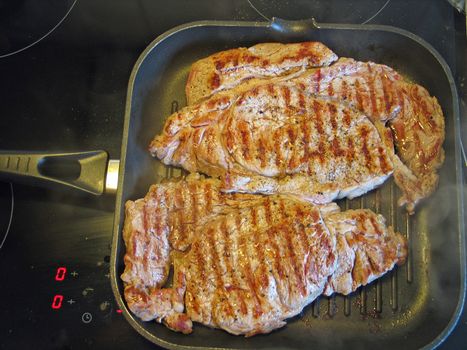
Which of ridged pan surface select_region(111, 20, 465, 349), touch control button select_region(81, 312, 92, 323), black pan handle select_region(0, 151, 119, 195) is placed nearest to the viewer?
ridged pan surface select_region(111, 20, 465, 349)

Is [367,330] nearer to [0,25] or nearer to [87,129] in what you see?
[87,129]

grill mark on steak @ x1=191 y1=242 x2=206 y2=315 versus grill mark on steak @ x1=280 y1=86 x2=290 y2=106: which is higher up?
grill mark on steak @ x1=280 y1=86 x2=290 y2=106

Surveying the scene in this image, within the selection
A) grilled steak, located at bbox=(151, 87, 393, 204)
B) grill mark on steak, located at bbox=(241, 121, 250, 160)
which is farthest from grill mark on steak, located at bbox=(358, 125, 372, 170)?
grill mark on steak, located at bbox=(241, 121, 250, 160)

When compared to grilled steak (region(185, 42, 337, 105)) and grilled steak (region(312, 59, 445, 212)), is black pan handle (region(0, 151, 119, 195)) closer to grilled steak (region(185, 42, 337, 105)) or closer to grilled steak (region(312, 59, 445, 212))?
grilled steak (region(185, 42, 337, 105))

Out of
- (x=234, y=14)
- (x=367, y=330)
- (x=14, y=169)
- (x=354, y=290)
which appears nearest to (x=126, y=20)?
(x=234, y=14)

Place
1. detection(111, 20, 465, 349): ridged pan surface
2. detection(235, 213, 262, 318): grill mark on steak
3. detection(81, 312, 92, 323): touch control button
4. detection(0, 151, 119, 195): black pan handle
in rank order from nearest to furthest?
detection(235, 213, 262, 318): grill mark on steak, detection(111, 20, 465, 349): ridged pan surface, detection(0, 151, 119, 195): black pan handle, detection(81, 312, 92, 323): touch control button

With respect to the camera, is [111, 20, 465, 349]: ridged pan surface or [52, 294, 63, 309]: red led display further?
[52, 294, 63, 309]: red led display

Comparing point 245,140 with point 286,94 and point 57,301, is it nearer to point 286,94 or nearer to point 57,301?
point 286,94
